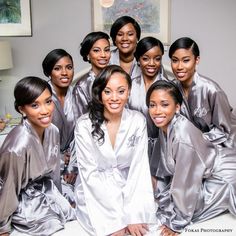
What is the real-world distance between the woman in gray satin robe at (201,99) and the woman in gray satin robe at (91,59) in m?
0.48

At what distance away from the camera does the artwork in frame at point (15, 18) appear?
3727 millimetres

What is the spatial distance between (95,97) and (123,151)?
353 millimetres

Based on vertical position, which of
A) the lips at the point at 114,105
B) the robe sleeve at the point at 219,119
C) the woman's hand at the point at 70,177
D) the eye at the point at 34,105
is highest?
the eye at the point at 34,105

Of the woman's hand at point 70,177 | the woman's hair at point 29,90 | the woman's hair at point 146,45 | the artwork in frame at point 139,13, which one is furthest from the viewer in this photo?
the artwork in frame at point 139,13

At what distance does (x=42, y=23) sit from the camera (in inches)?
149

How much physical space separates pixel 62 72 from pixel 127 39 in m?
0.54

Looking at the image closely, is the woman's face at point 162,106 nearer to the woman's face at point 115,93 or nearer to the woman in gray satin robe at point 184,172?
the woman in gray satin robe at point 184,172

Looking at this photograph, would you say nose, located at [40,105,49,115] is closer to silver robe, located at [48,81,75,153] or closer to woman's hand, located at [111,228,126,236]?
silver robe, located at [48,81,75,153]

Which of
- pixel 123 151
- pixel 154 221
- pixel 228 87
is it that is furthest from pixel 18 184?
pixel 228 87

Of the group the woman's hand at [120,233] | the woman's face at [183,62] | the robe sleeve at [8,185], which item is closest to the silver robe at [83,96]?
the woman's face at [183,62]

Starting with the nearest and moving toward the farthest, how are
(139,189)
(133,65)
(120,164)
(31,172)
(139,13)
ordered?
(31,172), (139,189), (120,164), (133,65), (139,13)

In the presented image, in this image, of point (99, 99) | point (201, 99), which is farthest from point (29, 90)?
point (201, 99)

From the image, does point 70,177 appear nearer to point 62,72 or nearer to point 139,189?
point 139,189

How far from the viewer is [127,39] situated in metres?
2.56
